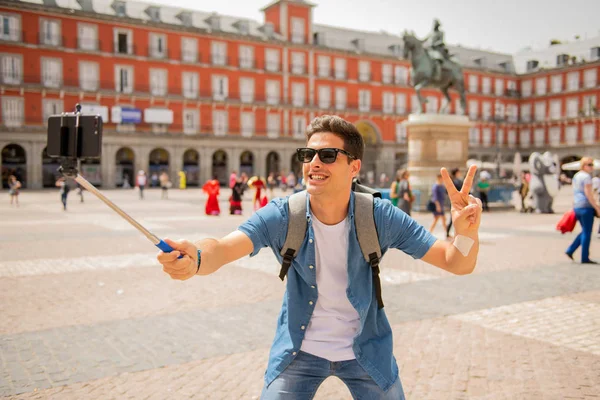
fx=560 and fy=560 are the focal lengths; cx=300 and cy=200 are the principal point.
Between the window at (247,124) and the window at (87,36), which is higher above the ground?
the window at (87,36)

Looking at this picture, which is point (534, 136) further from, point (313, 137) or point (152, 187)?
point (313, 137)

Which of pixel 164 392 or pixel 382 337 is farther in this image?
pixel 164 392

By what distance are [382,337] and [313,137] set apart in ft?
3.17

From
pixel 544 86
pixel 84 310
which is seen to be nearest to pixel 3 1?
pixel 84 310

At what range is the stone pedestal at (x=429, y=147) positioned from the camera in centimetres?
1977

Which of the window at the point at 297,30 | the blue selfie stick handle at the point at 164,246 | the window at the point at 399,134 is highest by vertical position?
the window at the point at 297,30

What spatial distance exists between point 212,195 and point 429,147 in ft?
25.6

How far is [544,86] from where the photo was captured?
64.2m

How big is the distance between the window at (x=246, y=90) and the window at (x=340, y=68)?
8928 mm

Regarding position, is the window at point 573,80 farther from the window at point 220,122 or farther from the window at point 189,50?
the window at point 189,50

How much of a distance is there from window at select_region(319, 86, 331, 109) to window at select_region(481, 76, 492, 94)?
69.7 feet

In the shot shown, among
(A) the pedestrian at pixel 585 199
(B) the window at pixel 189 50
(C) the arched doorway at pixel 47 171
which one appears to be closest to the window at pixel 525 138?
(B) the window at pixel 189 50

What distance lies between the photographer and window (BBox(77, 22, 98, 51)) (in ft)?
140

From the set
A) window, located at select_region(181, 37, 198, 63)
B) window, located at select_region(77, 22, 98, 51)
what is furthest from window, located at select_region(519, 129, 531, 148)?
window, located at select_region(77, 22, 98, 51)
